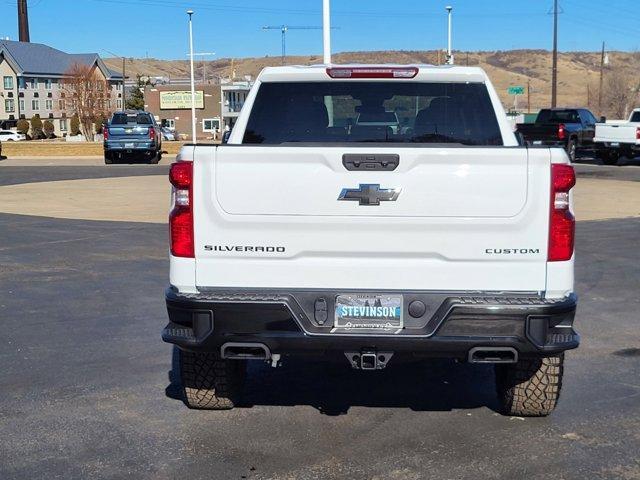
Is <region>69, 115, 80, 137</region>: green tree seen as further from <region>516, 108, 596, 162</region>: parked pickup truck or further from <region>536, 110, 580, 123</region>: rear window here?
<region>536, 110, 580, 123</region>: rear window

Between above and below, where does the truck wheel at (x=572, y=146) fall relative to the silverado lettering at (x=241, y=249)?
below

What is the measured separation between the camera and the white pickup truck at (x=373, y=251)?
15.3ft

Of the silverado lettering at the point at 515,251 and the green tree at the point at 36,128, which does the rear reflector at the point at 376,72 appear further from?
the green tree at the point at 36,128

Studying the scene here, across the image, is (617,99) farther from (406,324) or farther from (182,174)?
(182,174)

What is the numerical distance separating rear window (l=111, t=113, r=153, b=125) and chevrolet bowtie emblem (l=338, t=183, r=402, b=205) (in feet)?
103

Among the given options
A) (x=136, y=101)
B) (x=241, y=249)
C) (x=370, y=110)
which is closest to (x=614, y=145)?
(x=370, y=110)

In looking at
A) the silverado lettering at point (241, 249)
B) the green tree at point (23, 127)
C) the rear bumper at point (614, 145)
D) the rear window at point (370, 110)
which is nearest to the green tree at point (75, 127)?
the green tree at point (23, 127)

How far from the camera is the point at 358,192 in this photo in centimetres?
469

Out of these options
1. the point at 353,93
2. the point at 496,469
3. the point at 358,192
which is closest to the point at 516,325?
the point at 496,469

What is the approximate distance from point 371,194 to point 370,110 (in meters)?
1.61

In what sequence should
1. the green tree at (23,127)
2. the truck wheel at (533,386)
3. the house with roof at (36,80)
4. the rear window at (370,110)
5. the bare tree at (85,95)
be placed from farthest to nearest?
the house with roof at (36,80)
the green tree at (23,127)
the bare tree at (85,95)
the rear window at (370,110)
the truck wheel at (533,386)

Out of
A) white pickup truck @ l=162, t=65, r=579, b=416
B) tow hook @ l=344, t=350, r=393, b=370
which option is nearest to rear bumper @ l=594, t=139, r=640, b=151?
white pickup truck @ l=162, t=65, r=579, b=416

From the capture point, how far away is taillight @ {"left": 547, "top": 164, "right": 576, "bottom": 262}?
4641 mm

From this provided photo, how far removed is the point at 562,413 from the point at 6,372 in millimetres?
3948
